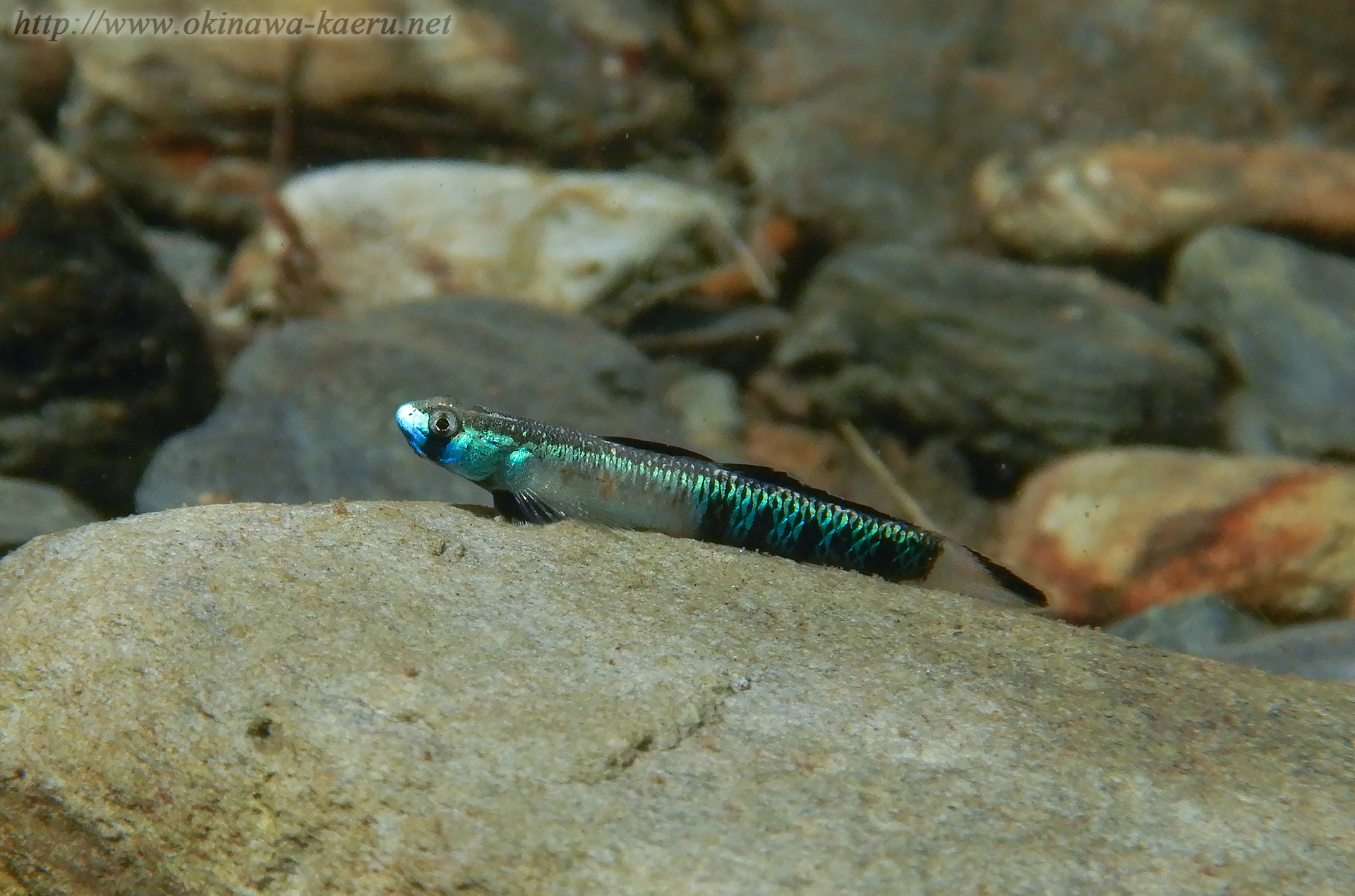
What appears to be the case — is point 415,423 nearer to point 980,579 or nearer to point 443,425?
point 443,425

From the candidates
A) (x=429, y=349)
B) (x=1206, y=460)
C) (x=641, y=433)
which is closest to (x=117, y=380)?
(x=429, y=349)

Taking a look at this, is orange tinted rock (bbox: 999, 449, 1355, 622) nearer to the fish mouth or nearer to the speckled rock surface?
the speckled rock surface

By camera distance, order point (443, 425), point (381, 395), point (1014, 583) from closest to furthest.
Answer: point (443, 425) → point (1014, 583) → point (381, 395)

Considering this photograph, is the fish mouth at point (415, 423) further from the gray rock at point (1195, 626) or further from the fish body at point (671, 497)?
the gray rock at point (1195, 626)

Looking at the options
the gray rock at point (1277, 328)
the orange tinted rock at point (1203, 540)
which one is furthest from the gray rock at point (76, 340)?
the gray rock at point (1277, 328)

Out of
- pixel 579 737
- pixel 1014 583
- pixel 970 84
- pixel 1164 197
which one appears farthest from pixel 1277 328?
pixel 579 737

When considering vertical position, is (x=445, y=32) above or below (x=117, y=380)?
above

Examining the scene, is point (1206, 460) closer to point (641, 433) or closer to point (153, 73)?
point (641, 433)
